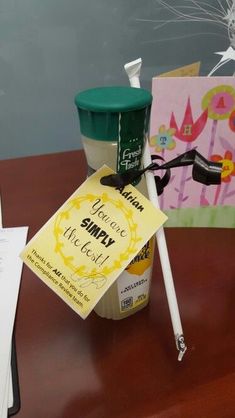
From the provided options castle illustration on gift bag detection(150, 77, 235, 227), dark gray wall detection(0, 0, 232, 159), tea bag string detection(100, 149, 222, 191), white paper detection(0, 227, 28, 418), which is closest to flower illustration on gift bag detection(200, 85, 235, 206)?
castle illustration on gift bag detection(150, 77, 235, 227)

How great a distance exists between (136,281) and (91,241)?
77 millimetres

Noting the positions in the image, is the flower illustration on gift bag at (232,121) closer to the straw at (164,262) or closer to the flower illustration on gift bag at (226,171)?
the flower illustration on gift bag at (226,171)

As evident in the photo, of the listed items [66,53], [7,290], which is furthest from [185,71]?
[66,53]

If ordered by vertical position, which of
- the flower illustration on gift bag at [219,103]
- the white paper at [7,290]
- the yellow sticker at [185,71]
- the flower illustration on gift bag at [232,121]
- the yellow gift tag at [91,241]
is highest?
the yellow sticker at [185,71]

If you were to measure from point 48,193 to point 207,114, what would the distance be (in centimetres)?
29

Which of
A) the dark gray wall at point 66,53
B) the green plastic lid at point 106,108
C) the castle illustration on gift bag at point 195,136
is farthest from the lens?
the dark gray wall at point 66,53

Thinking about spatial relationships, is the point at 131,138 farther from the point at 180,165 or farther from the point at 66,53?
the point at 66,53

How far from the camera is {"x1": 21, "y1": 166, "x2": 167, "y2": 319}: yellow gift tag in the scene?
0.31 metres

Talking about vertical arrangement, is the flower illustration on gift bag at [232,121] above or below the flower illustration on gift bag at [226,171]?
above

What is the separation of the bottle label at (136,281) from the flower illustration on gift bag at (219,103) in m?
0.20

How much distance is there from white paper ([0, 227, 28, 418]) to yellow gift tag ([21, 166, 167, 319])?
0.09 m

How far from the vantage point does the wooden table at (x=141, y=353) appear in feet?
1.01

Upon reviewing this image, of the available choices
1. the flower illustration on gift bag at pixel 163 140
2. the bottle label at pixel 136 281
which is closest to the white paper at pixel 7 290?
the bottle label at pixel 136 281

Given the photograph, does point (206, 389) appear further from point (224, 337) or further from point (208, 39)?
point (208, 39)
